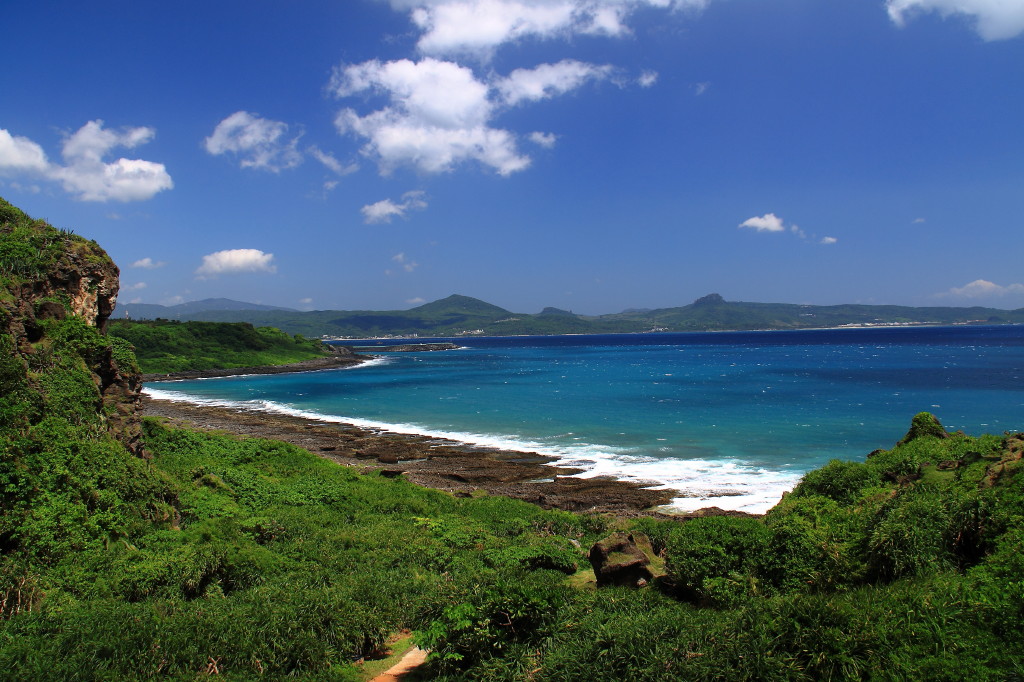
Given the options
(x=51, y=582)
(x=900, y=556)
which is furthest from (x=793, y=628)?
(x=51, y=582)

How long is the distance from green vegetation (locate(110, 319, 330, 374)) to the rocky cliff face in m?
86.6

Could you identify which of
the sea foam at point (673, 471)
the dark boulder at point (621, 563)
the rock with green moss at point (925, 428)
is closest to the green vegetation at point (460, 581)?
the dark boulder at point (621, 563)

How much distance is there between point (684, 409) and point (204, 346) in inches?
3995

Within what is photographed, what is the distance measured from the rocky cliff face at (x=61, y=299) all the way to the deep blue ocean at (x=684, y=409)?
20.1m

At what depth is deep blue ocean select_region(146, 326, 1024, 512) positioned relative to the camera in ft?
94.5

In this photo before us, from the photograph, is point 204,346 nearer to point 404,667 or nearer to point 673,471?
point 673,471

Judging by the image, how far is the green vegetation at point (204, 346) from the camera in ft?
325

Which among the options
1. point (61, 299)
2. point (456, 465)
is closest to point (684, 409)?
point (456, 465)

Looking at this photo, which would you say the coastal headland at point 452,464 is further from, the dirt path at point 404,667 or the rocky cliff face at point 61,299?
the dirt path at point 404,667

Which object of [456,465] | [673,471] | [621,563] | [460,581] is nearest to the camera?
[460,581]

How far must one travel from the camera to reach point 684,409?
4681 centimetres

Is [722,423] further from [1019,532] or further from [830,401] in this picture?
[1019,532]

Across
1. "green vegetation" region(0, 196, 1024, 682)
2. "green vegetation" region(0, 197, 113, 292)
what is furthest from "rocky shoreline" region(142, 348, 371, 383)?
"green vegetation" region(0, 196, 1024, 682)

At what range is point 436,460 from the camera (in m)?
31.3
